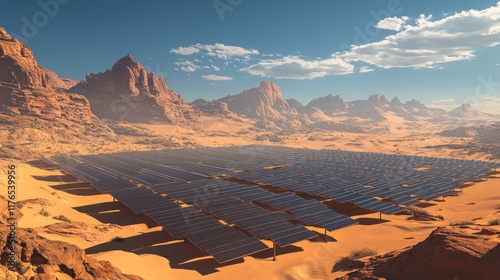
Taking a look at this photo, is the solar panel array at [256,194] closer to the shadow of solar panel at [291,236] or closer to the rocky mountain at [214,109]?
the shadow of solar panel at [291,236]

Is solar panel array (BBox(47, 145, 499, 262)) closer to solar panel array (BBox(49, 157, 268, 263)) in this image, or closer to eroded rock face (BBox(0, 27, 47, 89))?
solar panel array (BBox(49, 157, 268, 263))

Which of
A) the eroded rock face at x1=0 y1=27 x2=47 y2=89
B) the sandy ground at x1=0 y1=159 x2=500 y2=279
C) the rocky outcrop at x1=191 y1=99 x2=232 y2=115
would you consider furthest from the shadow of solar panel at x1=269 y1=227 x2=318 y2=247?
the rocky outcrop at x1=191 y1=99 x2=232 y2=115

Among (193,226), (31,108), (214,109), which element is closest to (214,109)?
(214,109)

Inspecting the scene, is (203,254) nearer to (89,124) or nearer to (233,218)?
(233,218)

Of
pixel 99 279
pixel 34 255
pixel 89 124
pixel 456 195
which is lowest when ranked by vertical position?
pixel 456 195

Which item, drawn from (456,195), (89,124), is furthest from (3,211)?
(89,124)

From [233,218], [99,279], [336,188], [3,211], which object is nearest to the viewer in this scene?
[99,279]
